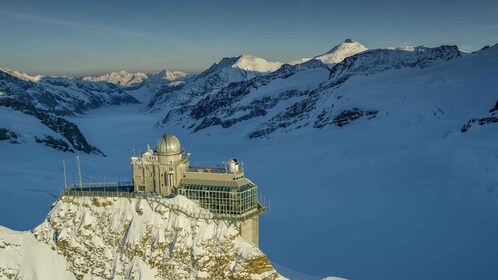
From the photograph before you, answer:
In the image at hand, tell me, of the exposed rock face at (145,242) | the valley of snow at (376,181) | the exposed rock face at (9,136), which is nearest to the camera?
the exposed rock face at (145,242)

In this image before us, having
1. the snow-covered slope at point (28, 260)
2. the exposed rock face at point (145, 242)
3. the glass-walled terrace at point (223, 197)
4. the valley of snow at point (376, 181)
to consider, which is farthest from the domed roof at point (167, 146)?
the valley of snow at point (376, 181)

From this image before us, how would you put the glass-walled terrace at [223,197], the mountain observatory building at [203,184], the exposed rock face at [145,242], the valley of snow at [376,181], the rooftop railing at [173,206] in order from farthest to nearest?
1. the valley of snow at [376,181]
2. the mountain observatory building at [203,184]
3. the glass-walled terrace at [223,197]
4. the rooftop railing at [173,206]
5. the exposed rock face at [145,242]

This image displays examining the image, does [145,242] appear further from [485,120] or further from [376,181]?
[485,120]

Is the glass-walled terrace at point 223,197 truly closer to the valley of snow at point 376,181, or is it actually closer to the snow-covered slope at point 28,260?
the snow-covered slope at point 28,260

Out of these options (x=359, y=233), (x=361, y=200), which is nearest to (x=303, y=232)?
(x=359, y=233)

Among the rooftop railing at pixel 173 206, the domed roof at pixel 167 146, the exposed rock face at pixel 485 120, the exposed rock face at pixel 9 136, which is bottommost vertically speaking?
the rooftop railing at pixel 173 206

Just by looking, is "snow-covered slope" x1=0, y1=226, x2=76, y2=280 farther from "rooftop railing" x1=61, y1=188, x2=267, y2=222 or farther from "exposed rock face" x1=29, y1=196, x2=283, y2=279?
"rooftop railing" x1=61, y1=188, x2=267, y2=222

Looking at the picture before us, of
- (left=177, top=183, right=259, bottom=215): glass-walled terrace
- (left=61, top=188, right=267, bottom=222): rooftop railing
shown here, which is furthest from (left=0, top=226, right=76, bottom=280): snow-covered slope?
(left=177, top=183, right=259, bottom=215): glass-walled terrace

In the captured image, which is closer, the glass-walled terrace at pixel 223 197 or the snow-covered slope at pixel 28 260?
the snow-covered slope at pixel 28 260
